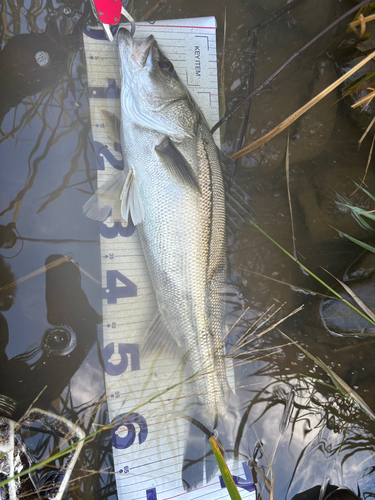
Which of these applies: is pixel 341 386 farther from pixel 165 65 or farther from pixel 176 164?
pixel 165 65

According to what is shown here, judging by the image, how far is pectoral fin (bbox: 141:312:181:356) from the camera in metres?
1.86

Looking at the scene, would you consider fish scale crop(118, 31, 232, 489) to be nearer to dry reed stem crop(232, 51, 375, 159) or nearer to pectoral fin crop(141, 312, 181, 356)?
pectoral fin crop(141, 312, 181, 356)

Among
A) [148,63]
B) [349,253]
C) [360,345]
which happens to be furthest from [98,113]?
[360,345]

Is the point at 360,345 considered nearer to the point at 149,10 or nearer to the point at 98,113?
the point at 98,113

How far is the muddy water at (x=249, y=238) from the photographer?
6.28 ft

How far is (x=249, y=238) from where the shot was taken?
7.20ft

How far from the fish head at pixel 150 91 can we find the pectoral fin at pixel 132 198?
0.34m

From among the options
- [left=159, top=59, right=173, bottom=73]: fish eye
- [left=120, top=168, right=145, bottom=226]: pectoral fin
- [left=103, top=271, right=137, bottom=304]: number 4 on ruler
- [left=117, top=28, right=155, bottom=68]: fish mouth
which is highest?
[left=117, top=28, right=155, bottom=68]: fish mouth

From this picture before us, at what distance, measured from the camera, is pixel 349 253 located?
7.27ft

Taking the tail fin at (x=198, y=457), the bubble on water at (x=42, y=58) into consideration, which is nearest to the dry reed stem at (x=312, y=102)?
the bubble on water at (x=42, y=58)

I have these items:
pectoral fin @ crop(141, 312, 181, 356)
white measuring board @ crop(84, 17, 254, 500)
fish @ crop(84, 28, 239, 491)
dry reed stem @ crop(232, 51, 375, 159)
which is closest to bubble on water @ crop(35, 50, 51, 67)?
white measuring board @ crop(84, 17, 254, 500)

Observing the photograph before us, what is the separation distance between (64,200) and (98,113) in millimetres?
656

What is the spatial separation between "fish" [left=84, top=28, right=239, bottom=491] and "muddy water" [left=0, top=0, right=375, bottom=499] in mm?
397

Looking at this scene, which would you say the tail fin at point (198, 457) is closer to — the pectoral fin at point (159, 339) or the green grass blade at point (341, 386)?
the pectoral fin at point (159, 339)
